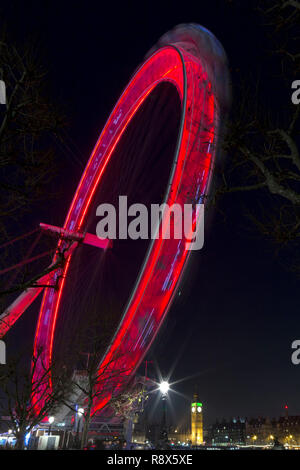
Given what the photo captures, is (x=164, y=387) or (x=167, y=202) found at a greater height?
(x=167, y=202)

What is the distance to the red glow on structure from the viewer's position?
41.9 feet

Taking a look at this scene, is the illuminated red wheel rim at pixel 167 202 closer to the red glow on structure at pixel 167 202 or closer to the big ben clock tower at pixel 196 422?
the red glow on structure at pixel 167 202

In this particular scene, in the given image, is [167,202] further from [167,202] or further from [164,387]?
[164,387]

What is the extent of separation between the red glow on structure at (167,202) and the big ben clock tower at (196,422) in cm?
8688

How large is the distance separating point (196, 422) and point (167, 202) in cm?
9589

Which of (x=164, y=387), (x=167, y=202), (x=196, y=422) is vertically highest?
(x=167, y=202)

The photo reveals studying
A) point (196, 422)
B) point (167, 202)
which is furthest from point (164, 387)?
point (196, 422)

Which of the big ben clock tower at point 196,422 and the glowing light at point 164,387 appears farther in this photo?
the big ben clock tower at point 196,422

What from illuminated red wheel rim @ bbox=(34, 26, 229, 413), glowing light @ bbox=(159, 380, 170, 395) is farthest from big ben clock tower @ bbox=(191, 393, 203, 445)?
illuminated red wheel rim @ bbox=(34, 26, 229, 413)

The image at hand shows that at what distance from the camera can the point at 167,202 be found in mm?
12078

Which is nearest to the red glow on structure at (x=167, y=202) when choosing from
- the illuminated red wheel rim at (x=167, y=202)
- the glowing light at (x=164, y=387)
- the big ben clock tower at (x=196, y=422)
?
the illuminated red wheel rim at (x=167, y=202)

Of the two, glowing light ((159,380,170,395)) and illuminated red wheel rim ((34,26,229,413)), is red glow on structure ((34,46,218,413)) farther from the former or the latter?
glowing light ((159,380,170,395))

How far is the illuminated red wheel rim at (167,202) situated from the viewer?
1274cm

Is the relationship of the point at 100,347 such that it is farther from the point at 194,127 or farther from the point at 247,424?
the point at 247,424
